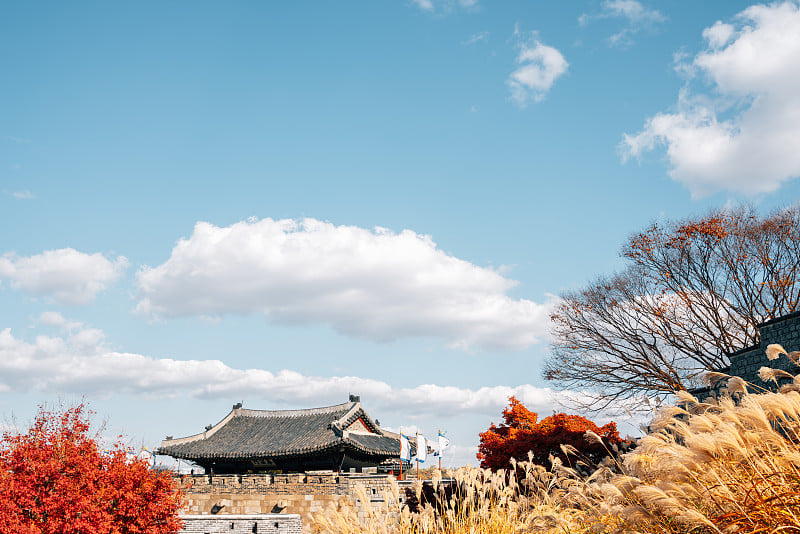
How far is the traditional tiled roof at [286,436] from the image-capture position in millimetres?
27688

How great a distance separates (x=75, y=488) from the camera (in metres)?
13.7

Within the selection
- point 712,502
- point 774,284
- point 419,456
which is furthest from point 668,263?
point 712,502

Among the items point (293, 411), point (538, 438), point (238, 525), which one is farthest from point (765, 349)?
point (293, 411)

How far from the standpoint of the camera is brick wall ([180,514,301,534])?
17812 mm

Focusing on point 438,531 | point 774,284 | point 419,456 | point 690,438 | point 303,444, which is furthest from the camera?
point 303,444

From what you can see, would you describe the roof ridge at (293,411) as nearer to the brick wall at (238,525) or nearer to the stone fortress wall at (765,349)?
the brick wall at (238,525)

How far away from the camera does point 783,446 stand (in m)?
3.42

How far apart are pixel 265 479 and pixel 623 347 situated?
14.7 meters

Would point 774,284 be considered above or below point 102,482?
above

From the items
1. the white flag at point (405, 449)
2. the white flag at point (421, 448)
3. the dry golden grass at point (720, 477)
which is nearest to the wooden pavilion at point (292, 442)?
the white flag at point (405, 449)

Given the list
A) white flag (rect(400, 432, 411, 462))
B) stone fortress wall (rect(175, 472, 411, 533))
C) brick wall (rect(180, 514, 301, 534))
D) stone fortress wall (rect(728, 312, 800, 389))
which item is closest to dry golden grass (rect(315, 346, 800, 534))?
stone fortress wall (rect(728, 312, 800, 389))

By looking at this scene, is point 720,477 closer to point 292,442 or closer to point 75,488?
point 75,488

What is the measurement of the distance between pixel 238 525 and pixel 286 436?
38.6 ft

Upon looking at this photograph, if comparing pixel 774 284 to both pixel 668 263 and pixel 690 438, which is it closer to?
pixel 668 263
